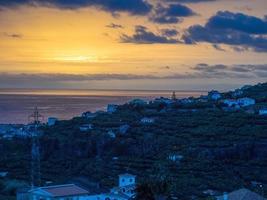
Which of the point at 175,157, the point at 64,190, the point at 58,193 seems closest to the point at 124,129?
the point at 175,157

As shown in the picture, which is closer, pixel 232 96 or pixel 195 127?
pixel 195 127

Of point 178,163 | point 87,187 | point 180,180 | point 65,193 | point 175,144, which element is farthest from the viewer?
point 175,144

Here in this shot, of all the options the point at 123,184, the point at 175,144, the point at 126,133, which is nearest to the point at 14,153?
the point at 126,133

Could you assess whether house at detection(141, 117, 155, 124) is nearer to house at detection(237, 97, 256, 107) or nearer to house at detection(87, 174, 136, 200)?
house at detection(237, 97, 256, 107)

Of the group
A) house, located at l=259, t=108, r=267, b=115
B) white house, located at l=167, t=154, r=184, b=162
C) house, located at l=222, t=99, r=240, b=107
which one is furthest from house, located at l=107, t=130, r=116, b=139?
house, located at l=222, t=99, r=240, b=107

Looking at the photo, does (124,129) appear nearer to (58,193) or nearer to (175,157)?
(175,157)

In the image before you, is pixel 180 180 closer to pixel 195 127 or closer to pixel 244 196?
pixel 244 196

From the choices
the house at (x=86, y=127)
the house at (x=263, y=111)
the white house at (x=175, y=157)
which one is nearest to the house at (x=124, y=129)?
the house at (x=86, y=127)

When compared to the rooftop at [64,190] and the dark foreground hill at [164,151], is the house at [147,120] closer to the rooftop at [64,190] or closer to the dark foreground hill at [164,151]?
the dark foreground hill at [164,151]
